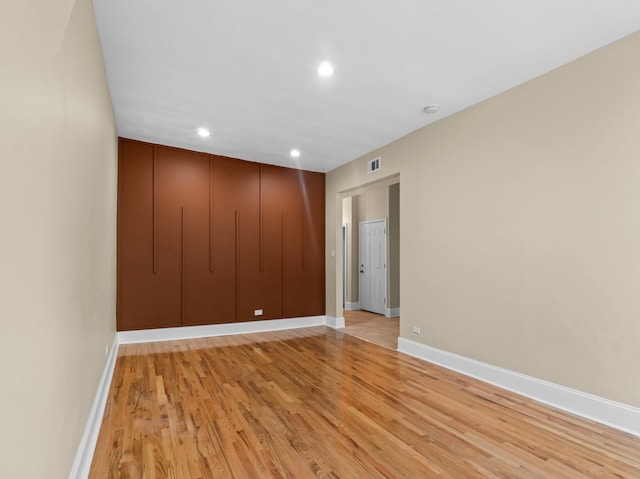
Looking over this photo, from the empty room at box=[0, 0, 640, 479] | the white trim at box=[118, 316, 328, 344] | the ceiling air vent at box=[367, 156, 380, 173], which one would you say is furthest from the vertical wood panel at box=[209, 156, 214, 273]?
the ceiling air vent at box=[367, 156, 380, 173]

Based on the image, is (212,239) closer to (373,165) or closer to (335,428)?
(373,165)

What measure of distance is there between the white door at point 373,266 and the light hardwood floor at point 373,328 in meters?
0.32

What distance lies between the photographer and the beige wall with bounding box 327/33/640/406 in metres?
2.70

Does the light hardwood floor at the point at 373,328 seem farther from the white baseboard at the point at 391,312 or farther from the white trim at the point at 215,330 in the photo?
the white trim at the point at 215,330

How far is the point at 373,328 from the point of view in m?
6.34

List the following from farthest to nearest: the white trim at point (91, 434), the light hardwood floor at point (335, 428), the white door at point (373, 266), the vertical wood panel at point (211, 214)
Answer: the white door at point (373, 266)
the vertical wood panel at point (211, 214)
the light hardwood floor at point (335, 428)
the white trim at point (91, 434)

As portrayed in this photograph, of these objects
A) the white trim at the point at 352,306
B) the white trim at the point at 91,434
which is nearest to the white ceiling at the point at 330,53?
the white trim at the point at 91,434

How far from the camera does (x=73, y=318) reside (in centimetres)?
187

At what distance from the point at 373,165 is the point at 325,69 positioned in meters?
2.54

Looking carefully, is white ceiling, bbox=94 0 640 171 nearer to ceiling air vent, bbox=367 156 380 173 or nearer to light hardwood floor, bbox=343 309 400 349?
ceiling air vent, bbox=367 156 380 173

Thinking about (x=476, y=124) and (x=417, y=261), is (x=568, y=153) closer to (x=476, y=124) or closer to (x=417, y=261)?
(x=476, y=124)

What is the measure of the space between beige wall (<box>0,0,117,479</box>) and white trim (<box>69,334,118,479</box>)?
9 cm

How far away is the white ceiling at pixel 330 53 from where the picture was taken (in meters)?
2.40

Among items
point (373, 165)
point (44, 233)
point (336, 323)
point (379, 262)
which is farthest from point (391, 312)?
point (44, 233)
